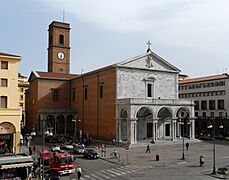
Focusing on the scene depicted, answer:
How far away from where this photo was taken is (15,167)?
21594 millimetres

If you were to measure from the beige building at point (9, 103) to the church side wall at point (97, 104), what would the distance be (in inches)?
665

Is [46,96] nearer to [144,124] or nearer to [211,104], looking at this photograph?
[144,124]

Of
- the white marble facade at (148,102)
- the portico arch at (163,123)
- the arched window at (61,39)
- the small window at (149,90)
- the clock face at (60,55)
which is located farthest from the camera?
the arched window at (61,39)

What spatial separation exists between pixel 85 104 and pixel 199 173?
35.2 metres

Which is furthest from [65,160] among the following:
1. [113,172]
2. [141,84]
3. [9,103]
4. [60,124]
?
[60,124]

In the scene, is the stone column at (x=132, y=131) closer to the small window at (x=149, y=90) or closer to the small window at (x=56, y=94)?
the small window at (x=149, y=90)

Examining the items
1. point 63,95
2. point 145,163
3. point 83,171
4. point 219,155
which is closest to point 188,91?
point 63,95

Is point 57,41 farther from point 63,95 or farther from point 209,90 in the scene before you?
point 209,90

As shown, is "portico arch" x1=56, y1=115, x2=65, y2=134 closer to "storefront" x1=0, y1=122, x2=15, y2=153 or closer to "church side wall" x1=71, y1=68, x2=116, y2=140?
"church side wall" x1=71, y1=68, x2=116, y2=140

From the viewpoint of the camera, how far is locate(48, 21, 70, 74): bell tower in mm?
77812

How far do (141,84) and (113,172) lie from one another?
2496cm

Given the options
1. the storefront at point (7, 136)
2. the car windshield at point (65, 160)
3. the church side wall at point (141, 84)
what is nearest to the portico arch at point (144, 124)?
the church side wall at point (141, 84)

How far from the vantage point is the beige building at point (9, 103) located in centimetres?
3491

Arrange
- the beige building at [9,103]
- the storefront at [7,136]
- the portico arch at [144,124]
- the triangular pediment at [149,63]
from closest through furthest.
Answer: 1. the storefront at [7,136]
2. the beige building at [9,103]
3. the triangular pediment at [149,63]
4. the portico arch at [144,124]
